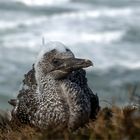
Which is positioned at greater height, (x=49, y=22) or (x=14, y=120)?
(x=14, y=120)

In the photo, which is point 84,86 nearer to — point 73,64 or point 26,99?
point 73,64

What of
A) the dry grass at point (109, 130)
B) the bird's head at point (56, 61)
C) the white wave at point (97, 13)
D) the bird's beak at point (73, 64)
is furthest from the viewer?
the white wave at point (97, 13)

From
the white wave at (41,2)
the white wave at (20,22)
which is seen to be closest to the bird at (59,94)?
the white wave at (20,22)

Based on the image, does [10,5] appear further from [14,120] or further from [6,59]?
[14,120]

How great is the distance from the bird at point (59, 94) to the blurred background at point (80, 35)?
29.9m

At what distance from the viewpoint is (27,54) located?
166 feet

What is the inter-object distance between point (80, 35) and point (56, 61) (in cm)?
4506

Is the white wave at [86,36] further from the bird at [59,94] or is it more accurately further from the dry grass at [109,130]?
the dry grass at [109,130]

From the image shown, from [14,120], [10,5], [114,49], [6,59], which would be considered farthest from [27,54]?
[14,120]

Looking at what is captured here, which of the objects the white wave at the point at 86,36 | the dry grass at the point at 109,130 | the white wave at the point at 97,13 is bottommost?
the white wave at the point at 86,36

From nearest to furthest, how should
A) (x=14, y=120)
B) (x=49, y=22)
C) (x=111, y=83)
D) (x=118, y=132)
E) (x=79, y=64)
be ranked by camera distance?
1. (x=118, y=132)
2. (x=79, y=64)
3. (x=14, y=120)
4. (x=111, y=83)
5. (x=49, y=22)

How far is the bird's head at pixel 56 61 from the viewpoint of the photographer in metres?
9.12

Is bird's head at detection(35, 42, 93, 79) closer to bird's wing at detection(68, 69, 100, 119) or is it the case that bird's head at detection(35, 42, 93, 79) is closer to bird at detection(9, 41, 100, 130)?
bird at detection(9, 41, 100, 130)

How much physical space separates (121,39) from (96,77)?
22.1 ft
